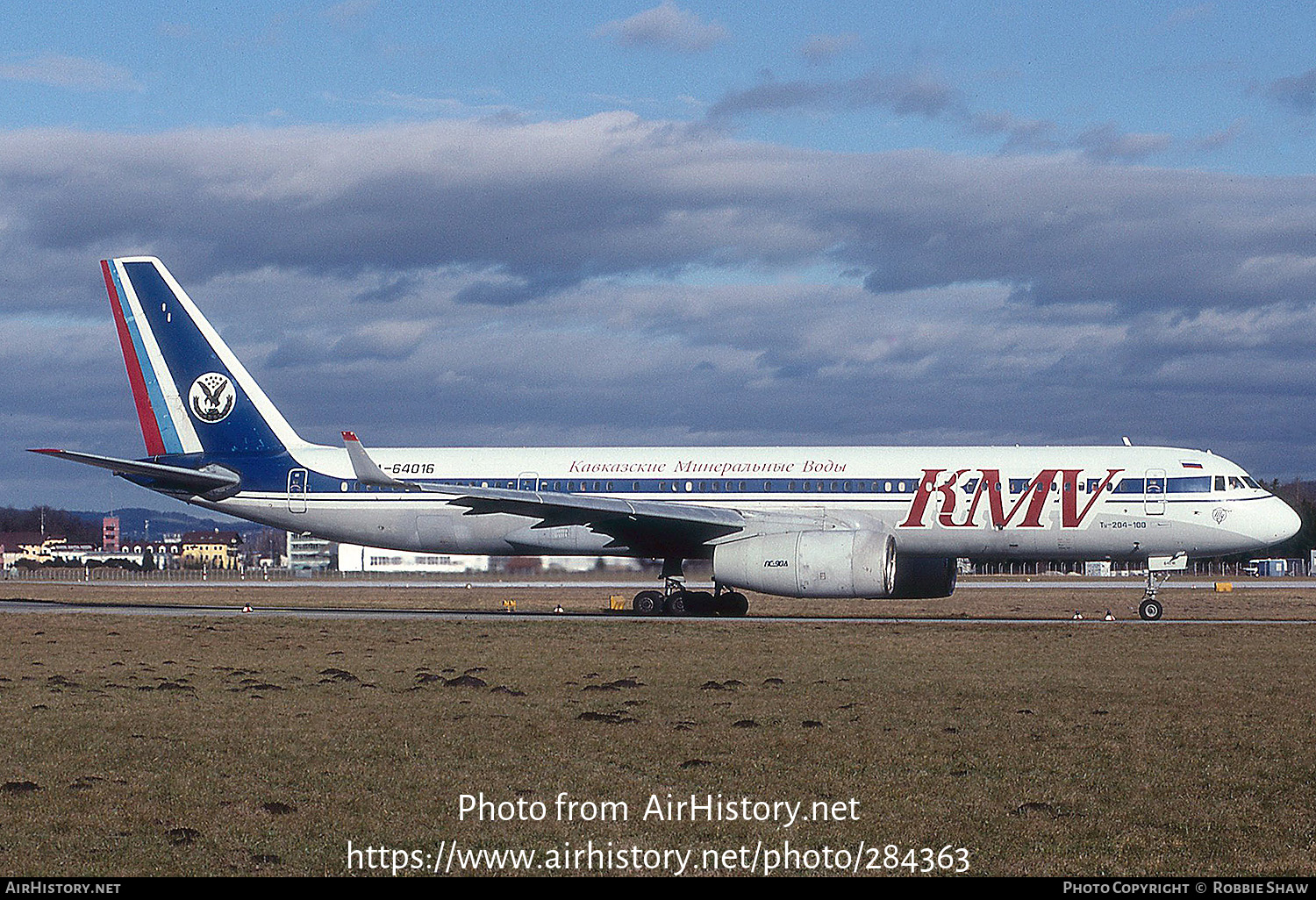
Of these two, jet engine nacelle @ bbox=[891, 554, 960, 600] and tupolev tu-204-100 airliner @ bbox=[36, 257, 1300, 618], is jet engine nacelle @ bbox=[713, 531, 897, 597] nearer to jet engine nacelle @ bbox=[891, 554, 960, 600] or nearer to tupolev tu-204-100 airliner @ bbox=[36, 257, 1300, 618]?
tupolev tu-204-100 airliner @ bbox=[36, 257, 1300, 618]

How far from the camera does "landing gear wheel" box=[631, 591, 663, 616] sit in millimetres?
36969

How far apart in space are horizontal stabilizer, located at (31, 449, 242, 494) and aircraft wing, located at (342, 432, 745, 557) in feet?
22.7

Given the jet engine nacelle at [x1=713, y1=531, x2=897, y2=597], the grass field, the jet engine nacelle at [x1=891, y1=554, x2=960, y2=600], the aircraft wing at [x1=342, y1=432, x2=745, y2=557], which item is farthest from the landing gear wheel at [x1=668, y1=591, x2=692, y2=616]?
the grass field

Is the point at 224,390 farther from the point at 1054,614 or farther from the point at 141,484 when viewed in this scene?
the point at 1054,614

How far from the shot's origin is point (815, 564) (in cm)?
3269

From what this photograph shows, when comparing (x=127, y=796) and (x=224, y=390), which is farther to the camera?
(x=224, y=390)

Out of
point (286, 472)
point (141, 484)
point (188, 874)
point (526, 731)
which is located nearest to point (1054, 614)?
point (286, 472)

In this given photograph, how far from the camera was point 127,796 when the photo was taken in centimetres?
1161

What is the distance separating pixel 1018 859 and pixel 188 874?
18.5 feet

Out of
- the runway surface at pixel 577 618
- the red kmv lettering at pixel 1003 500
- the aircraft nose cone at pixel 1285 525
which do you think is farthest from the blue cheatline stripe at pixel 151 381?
the aircraft nose cone at pixel 1285 525

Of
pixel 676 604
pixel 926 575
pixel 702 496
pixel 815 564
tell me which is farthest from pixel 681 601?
pixel 926 575

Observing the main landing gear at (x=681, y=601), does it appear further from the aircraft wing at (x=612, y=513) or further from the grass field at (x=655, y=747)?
the grass field at (x=655, y=747)

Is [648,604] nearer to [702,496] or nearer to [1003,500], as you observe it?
[702,496]

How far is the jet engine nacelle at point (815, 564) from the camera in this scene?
3238 cm
